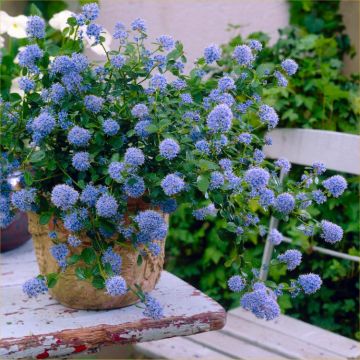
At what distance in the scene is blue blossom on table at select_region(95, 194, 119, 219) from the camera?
2.85 feet

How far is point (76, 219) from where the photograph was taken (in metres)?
0.91

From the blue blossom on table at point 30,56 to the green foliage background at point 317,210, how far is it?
93cm

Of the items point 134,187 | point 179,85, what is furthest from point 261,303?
point 179,85

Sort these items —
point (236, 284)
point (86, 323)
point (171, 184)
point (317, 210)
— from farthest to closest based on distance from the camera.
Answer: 1. point (317, 210)
2. point (86, 323)
3. point (236, 284)
4. point (171, 184)

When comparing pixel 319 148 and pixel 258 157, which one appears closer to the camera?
pixel 258 157

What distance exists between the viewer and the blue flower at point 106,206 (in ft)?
2.85

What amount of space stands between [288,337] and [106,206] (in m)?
0.87

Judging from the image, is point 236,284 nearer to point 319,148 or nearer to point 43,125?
point 43,125

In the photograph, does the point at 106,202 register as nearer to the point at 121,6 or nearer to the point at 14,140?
the point at 14,140

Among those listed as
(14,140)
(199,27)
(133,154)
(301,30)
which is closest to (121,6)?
(199,27)

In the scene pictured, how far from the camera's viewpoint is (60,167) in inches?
37.7

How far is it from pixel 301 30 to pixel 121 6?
2.27 feet

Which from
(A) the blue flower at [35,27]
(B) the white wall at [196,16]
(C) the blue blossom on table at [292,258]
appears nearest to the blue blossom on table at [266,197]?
(C) the blue blossom on table at [292,258]

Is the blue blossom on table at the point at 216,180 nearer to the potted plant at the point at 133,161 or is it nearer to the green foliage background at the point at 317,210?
the potted plant at the point at 133,161
